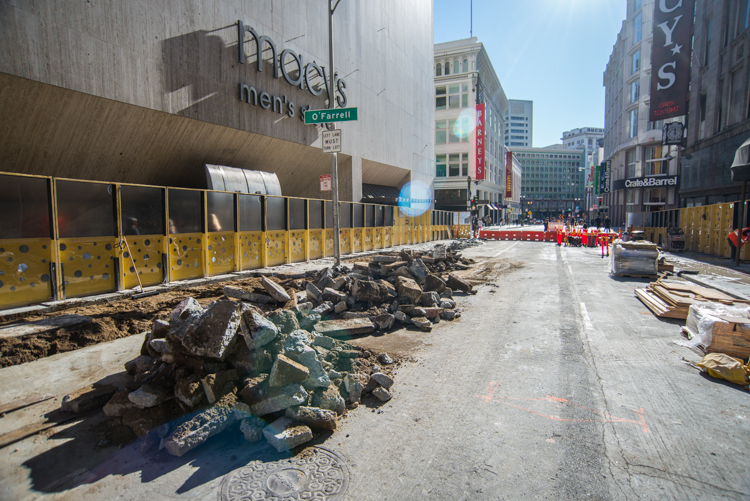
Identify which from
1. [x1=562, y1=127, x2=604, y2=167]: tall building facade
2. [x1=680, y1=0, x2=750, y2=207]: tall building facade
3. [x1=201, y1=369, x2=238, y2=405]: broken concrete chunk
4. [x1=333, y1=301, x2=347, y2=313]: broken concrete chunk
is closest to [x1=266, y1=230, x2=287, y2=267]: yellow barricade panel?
[x1=333, y1=301, x2=347, y2=313]: broken concrete chunk

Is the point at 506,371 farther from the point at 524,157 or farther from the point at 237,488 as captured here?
the point at 524,157

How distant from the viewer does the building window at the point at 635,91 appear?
4891cm

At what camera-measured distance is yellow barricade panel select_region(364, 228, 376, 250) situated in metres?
20.9

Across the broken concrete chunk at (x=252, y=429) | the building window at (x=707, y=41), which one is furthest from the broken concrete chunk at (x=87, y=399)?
the building window at (x=707, y=41)

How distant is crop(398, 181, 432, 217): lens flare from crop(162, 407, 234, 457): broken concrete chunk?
2316 centimetres

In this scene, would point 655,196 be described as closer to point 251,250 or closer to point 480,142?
point 480,142

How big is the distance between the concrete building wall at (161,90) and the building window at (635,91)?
43.4 metres

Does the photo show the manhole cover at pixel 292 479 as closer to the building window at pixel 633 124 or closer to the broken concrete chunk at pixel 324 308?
the broken concrete chunk at pixel 324 308

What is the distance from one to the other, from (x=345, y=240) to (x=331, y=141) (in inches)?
279

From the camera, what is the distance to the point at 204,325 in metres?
4.07

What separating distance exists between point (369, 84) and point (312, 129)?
819 centimetres

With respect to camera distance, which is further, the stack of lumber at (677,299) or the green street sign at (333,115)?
the green street sign at (333,115)

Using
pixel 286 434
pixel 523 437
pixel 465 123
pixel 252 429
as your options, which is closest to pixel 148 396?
pixel 252 429

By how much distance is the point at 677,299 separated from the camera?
7707 millimetres
